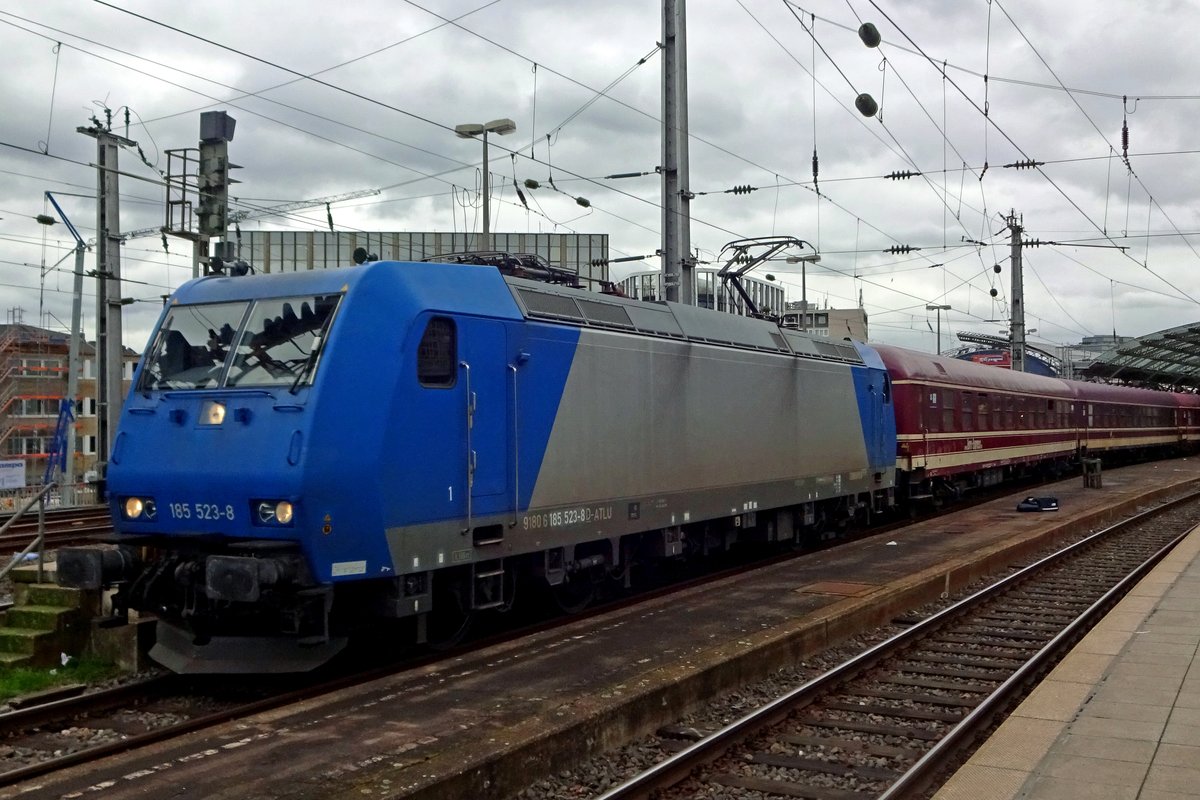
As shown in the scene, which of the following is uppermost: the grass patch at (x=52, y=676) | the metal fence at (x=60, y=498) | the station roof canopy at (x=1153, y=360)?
the station roof canopy at (x=1153, y=360)

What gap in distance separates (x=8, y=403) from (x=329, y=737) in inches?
1684

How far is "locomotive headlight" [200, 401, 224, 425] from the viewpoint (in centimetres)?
859

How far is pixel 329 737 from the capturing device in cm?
696

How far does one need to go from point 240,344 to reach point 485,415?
214 centimetres

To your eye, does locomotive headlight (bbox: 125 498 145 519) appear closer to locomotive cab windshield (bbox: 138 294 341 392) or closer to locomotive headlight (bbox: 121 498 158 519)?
locomotive headlight (bbox: 121 498 158 519)

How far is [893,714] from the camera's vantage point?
8547mm

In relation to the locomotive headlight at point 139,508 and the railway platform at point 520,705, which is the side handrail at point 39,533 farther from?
the railway platform at point 520,705

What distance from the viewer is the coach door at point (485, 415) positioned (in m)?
9.29

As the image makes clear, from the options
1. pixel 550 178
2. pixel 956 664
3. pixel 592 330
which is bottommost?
pixel 956 664

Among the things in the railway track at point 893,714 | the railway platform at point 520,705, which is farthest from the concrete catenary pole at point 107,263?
the railway track at point 893,714

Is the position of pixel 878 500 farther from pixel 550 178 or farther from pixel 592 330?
pixel 592 330

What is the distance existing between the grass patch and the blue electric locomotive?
81cm

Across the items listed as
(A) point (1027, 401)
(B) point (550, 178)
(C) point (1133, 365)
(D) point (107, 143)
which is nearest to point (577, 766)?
(B) point (550, 178)

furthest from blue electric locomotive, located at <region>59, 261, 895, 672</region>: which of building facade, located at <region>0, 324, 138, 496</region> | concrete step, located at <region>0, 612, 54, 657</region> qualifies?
building facade, located at <region>0, 324, 138, 496</region>
